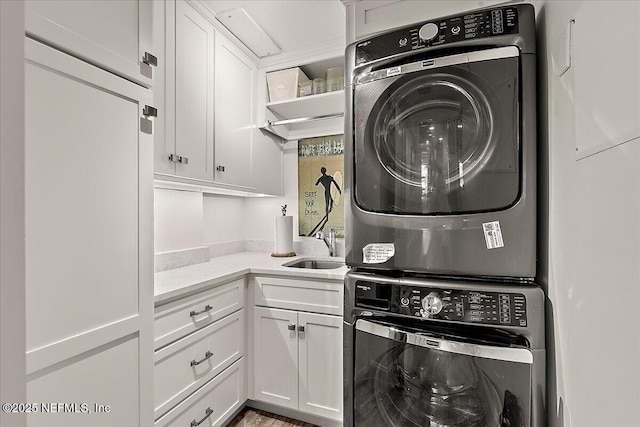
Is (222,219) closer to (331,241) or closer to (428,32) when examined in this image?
(331,241)

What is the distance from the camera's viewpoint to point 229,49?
2.05m

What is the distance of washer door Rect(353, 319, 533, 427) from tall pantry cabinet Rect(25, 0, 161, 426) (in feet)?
2.70

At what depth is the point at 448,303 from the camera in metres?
1.01

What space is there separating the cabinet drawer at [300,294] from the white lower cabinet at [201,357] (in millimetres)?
143

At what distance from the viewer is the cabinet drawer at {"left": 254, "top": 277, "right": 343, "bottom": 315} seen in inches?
67.8

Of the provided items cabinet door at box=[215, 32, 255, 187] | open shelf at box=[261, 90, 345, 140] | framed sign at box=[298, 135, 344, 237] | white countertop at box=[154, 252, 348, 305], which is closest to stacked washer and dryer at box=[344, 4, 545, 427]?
white countertop at box=[154, 252, 348, 305]

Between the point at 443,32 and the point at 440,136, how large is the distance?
0.35 meters

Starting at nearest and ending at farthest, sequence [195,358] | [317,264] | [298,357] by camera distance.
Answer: [195,358], [298,357], [317,264]

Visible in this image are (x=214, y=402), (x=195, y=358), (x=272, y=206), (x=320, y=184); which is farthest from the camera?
(x=272, y=206)

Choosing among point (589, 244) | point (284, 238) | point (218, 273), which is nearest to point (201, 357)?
point (218, 273)

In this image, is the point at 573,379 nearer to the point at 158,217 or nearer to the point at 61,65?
the point at 61,65

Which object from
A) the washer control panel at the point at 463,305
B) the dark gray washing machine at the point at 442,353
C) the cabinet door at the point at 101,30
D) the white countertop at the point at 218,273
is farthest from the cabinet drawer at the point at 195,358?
the cabinet door at the point at 101,30

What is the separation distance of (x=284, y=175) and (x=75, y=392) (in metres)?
1.99

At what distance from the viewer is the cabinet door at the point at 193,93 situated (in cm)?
166
